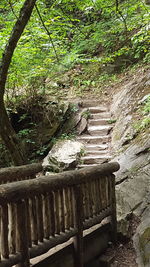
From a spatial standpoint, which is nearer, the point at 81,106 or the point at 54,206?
the point at 54,206

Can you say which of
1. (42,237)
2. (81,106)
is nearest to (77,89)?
(81,106)

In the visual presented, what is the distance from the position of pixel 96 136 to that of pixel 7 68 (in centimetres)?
498

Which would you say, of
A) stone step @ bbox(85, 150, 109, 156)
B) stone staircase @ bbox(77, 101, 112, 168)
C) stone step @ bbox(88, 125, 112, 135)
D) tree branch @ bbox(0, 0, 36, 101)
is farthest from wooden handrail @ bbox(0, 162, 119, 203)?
stone step @ bbox(88, 125, 112, 135)

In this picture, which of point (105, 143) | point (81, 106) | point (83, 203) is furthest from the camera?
point (81, 106)

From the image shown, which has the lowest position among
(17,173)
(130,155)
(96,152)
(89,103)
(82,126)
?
(96,152)

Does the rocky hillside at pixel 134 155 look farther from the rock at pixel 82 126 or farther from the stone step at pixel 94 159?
the rock at pixel 82 126

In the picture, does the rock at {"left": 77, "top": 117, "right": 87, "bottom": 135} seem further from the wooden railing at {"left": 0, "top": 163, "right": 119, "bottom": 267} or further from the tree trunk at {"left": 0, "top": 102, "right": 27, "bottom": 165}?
the wooden railing at {"left": 0, "top": 163, "right": 119, "bottom": 267}

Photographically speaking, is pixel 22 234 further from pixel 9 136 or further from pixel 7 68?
pixel 7 68

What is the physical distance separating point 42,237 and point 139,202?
8.27ft

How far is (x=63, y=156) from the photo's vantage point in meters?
8.59

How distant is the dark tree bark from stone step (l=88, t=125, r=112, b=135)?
4271 millimetres

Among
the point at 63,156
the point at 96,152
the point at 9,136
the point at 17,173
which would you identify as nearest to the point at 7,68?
the point at 9,136

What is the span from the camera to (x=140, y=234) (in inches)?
182

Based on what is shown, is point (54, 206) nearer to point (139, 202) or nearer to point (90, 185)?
point (90, 185)
